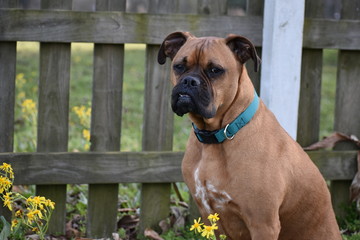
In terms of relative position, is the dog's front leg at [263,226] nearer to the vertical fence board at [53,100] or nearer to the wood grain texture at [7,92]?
the vertical fence board at [53,100]

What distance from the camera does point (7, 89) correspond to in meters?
4.51

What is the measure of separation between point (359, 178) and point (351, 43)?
1.04 meters

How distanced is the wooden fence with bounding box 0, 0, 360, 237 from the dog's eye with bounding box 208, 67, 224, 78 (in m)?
0.95

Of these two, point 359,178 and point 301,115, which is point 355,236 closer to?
point 359,178

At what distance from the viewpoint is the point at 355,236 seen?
477 centimetres

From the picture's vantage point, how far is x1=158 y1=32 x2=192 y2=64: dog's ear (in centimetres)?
407

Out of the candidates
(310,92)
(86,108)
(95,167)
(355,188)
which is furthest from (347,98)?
(86,108)

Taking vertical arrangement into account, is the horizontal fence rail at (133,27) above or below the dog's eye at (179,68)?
above

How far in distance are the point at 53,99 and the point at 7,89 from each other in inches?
12.5

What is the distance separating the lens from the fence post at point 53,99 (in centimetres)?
453

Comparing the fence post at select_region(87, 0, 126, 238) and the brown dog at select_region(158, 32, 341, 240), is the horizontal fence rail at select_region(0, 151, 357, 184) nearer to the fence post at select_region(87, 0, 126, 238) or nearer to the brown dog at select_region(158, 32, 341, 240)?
the fence post at select_region(87, 0, 126, 238)

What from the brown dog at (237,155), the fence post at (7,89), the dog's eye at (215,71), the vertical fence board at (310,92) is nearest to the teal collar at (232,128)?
the brown dog at (237,155)

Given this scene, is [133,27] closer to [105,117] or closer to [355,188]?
[105,117]

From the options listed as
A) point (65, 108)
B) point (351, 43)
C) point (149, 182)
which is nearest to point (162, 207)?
point (149, 182)
